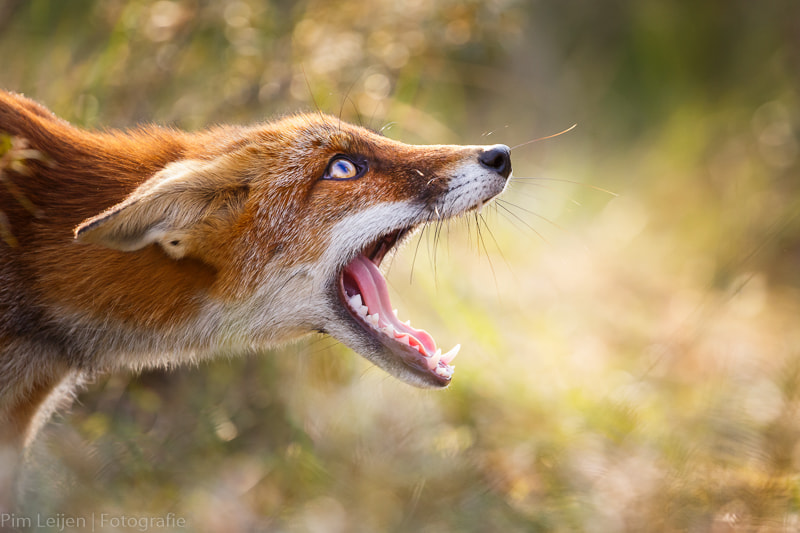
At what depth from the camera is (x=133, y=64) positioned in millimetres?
4492

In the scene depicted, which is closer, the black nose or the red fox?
the red fox

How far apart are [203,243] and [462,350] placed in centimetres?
229

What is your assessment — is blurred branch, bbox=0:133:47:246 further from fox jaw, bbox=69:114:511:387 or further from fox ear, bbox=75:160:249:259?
fox jaw, bbox=69:114:511:387

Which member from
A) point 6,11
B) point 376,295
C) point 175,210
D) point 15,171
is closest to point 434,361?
point 376,295

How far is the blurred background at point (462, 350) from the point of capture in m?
3.37

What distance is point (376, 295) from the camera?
10.2 feet

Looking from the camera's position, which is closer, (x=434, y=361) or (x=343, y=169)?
(x=434, y=361)

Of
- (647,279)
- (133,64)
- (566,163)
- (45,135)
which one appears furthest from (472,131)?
(45,135)

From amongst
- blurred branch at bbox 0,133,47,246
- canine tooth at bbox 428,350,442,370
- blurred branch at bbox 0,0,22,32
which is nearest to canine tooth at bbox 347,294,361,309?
canine tooth at bbox 428,350,442,370

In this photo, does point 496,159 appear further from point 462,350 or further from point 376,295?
point 462,350

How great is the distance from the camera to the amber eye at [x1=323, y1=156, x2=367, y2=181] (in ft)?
9.92

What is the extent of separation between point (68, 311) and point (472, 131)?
5947 millimetres

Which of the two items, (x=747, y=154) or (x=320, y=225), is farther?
(x=747, y=154)

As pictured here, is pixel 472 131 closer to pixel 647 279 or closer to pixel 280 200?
pixel 647 279
